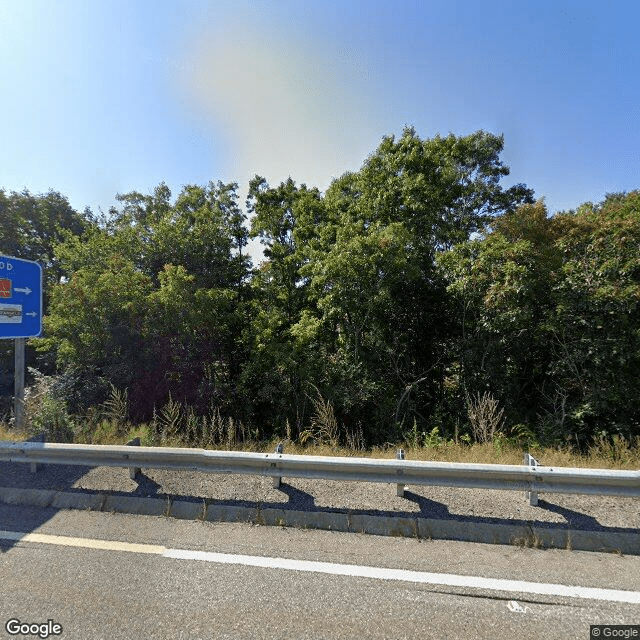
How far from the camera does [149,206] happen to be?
14.3m

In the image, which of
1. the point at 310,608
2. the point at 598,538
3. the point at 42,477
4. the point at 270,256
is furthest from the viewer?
the point at 270,256

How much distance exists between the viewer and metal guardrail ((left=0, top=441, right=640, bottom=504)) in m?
3.30

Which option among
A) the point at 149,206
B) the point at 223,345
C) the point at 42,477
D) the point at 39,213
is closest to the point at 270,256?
the point at 223,345

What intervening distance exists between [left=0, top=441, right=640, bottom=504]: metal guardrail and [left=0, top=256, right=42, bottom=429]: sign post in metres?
1.92

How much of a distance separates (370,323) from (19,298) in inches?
285

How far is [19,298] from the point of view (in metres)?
5.72

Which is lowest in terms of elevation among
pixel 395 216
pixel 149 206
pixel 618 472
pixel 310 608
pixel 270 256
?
pixel 310 608

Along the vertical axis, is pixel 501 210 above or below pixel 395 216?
above

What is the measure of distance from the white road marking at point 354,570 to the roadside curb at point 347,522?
1.63 feet

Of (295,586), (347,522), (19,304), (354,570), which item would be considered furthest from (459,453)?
(19,304)

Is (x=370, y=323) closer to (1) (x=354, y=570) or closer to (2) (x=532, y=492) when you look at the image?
(2) (x=532, y=492)

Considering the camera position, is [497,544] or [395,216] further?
[395,216]

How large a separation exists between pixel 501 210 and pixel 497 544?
1641cm

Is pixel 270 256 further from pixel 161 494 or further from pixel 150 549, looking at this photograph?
pixel 150 549
